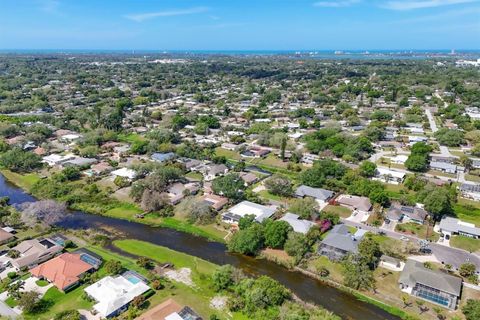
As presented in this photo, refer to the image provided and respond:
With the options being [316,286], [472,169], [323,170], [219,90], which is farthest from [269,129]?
[219,90]

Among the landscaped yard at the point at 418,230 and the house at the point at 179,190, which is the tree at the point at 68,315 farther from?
the landscaped yard at the point at 418,230

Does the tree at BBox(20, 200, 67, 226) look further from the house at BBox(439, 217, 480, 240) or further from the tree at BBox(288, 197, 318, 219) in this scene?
the house at BBox(439, 217, 480, 240)

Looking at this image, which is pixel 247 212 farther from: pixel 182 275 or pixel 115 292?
pixel 115 292

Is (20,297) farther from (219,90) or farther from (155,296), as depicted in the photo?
(219,90)

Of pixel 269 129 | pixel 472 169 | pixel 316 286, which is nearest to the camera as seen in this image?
pixel 316 286

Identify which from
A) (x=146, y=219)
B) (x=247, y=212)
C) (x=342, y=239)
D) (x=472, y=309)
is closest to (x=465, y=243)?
(x=472, y=309)

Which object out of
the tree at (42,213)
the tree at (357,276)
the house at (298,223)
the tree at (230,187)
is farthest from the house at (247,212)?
the tree at (42,213)
